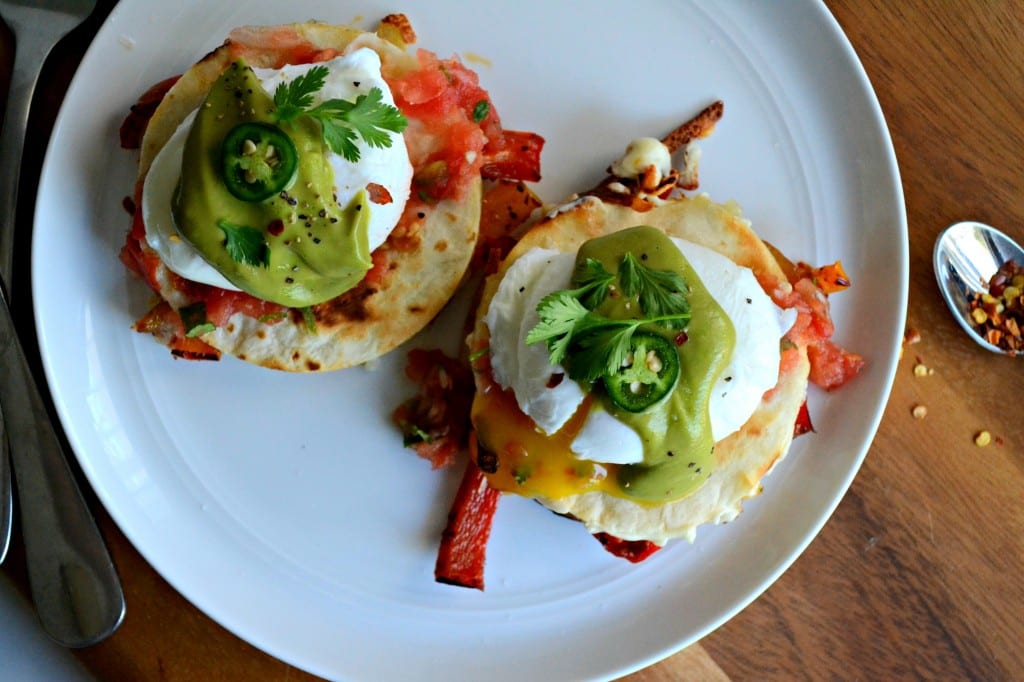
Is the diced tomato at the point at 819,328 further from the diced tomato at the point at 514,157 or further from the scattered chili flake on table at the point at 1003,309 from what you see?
the diced tomato at the point at 514,157

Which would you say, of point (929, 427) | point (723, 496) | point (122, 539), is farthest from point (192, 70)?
point (929, 427)

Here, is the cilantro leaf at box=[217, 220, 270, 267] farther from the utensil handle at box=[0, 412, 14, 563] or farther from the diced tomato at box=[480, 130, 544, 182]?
the utensil handle at box=[0, 412, 14, 563]

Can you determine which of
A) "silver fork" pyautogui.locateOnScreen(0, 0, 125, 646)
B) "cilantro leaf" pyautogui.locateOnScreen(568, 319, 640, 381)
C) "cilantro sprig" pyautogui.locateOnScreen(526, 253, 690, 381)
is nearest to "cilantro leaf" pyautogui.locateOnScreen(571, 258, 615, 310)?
"cilantro sprig" pyautogui.locateOnScreen(526, 253, 690, 381)

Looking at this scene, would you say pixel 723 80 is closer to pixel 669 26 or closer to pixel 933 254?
pixel 669 26

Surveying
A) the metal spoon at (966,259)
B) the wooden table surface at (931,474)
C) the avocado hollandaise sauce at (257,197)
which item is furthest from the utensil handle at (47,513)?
the metal spoon at (966,259)

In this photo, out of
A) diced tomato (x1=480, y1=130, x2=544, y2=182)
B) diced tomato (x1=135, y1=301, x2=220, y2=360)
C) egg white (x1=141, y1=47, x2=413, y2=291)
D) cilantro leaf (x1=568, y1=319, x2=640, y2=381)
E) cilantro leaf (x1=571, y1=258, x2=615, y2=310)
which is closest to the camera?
cilantro leaf (x1=568, y1=319, x2=640, y2=381)
